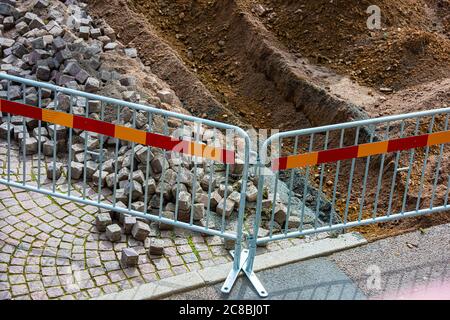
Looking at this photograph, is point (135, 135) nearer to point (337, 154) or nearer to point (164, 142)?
point (164, 142)

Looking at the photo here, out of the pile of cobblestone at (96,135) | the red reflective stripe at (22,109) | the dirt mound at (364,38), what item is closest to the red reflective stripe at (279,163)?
the pile of cobblestone at (96,135)

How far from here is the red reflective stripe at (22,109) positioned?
688cm

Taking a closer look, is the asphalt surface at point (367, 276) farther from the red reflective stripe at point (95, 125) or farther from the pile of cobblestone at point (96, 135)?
the red reflective stripe at point (95, 125)

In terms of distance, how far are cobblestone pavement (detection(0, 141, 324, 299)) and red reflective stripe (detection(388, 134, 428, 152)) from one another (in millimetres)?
1383

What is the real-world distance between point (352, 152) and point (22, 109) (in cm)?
311

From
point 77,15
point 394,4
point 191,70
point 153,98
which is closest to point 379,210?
point 153,98

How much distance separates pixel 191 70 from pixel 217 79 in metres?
0.42

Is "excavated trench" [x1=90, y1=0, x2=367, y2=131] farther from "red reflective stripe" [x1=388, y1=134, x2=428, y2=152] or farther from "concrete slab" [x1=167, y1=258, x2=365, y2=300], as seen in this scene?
"concrete slab" [x1=167, y1=258, x2=365, y2=300]

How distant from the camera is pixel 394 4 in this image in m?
11.9

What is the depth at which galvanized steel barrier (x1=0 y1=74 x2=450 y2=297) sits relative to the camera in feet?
21.7

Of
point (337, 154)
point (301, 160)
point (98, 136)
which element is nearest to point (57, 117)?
point (98, 136)

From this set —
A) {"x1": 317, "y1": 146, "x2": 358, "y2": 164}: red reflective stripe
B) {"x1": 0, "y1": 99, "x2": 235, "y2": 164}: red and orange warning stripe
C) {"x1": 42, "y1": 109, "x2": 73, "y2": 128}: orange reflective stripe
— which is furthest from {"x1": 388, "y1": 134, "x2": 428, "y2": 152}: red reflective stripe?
{"x1": 42, "y1": 109, "x2": 73, "y2": 128}: orange reflective stripe

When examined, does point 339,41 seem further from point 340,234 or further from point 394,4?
point 340,234

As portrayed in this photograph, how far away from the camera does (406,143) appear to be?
6867 millimetres
